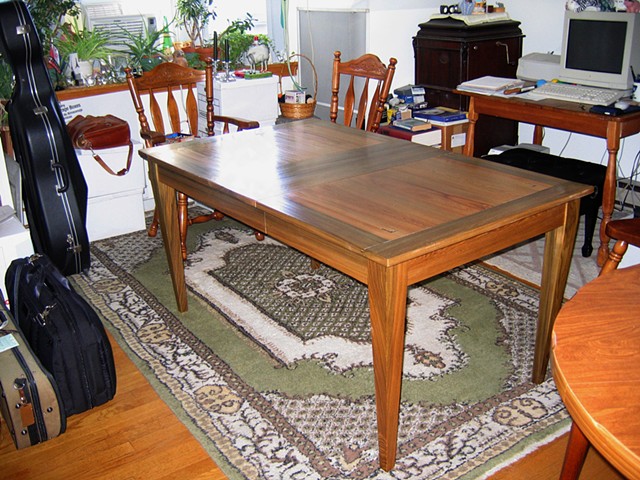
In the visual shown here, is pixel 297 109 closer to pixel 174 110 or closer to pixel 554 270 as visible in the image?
pixel 174 110

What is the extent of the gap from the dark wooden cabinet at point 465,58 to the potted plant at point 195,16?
4.65 feet

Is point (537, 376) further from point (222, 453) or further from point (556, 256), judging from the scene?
point (222, 453)

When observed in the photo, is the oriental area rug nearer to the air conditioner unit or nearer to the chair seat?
the chair seat

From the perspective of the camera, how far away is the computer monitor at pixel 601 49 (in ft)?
10.6

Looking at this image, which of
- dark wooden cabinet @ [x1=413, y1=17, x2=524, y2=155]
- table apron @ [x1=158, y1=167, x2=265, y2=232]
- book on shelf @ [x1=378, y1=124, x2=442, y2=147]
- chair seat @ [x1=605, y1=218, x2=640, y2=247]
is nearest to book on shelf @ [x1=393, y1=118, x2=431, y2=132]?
book on shelf @ [x1=378, y1=124, x2=442, y2=147]

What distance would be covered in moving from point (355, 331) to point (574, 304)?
4.54 feet

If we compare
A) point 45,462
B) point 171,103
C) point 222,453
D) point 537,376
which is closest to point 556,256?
point 537,376

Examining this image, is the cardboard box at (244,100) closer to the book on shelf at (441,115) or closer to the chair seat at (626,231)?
the book on shelf at (441,115)

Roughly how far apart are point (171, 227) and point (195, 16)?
231cm

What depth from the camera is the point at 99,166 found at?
3.45m

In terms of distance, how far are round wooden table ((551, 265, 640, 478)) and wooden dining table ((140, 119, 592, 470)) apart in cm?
44

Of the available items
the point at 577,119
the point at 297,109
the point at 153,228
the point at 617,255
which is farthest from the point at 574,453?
the point at 297,109

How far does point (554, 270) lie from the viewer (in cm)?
203

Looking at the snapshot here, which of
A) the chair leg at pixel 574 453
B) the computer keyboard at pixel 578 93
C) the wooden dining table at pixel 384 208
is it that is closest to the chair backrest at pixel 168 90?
the wooden dining table at pixel 384 208
